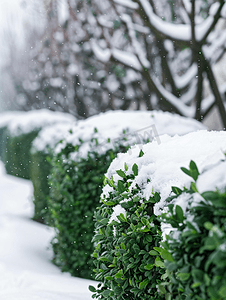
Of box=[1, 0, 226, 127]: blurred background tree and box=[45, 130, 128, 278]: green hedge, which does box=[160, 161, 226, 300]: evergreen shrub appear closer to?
box=[45, 130, 128, 278]: green hedge

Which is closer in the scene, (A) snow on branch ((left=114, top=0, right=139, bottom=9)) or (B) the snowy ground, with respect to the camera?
(B) the snowy ground

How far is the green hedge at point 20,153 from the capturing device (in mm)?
7666

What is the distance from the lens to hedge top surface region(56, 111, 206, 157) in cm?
335

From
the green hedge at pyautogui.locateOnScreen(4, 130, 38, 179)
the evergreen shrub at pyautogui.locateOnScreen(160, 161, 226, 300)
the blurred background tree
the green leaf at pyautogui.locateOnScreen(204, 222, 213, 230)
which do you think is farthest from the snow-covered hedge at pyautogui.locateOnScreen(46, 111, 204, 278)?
the green hedge at pyautogui.locateOnScreen(4, 130, 38, 179)

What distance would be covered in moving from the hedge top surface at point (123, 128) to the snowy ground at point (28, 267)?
1439mm

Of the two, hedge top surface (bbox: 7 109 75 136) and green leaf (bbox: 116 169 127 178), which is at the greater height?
green leaf (bbox: 116 169 127 178)

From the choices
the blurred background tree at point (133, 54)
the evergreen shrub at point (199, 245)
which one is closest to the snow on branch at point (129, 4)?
the blurred background tree at point (133, 54)

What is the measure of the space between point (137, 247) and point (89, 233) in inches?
79.1

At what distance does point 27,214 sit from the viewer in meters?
6.64

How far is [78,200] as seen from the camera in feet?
11.0

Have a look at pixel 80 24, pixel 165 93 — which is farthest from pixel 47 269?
pixel 80 24

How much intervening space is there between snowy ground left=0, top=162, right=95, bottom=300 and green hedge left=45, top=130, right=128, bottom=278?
0.25 meters

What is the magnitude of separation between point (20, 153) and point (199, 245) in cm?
804

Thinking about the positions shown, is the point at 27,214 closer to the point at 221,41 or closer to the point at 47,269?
the point at 47,269
